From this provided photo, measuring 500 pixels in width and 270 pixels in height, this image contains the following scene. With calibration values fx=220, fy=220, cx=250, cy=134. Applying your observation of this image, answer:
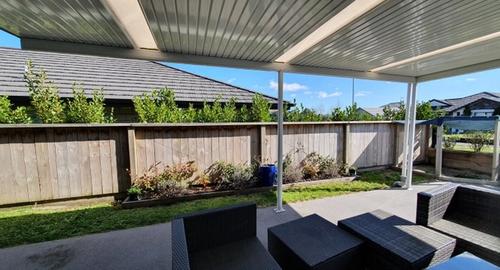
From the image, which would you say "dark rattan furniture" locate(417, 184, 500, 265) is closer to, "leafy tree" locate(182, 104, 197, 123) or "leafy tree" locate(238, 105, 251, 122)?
"leafy tree" locate(238, 105, 251, 122)

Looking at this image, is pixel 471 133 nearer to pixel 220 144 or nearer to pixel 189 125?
pixel 220 144

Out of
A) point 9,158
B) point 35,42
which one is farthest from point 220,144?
point 9,158

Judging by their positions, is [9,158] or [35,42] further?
[9,158]

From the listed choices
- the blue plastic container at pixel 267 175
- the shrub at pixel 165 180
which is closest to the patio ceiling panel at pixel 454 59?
the blue plastic container at pixel 267 175

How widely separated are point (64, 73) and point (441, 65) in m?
9.89

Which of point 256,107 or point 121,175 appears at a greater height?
point 256,107

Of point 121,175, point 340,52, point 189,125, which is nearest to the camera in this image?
point 340,52

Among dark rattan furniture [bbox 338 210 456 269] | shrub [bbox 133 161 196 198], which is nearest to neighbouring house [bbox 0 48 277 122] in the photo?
shrub [bbox 133 161 196 198]

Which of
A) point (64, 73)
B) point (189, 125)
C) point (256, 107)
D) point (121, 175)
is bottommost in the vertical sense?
point (121, 175)

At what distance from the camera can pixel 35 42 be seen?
2697 mm

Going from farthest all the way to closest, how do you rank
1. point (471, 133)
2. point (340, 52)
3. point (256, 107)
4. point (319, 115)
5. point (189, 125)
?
→ point (471, 133) → point (319, 115) → point (256, 107) → point (189, 125) → point (340, 52)

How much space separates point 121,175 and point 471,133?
10526 mm

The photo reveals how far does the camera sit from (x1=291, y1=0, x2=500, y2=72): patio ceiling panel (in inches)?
84.3

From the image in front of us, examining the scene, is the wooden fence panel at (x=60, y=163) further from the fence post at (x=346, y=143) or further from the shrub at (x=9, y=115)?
the fence post at (x=346, y=143)
